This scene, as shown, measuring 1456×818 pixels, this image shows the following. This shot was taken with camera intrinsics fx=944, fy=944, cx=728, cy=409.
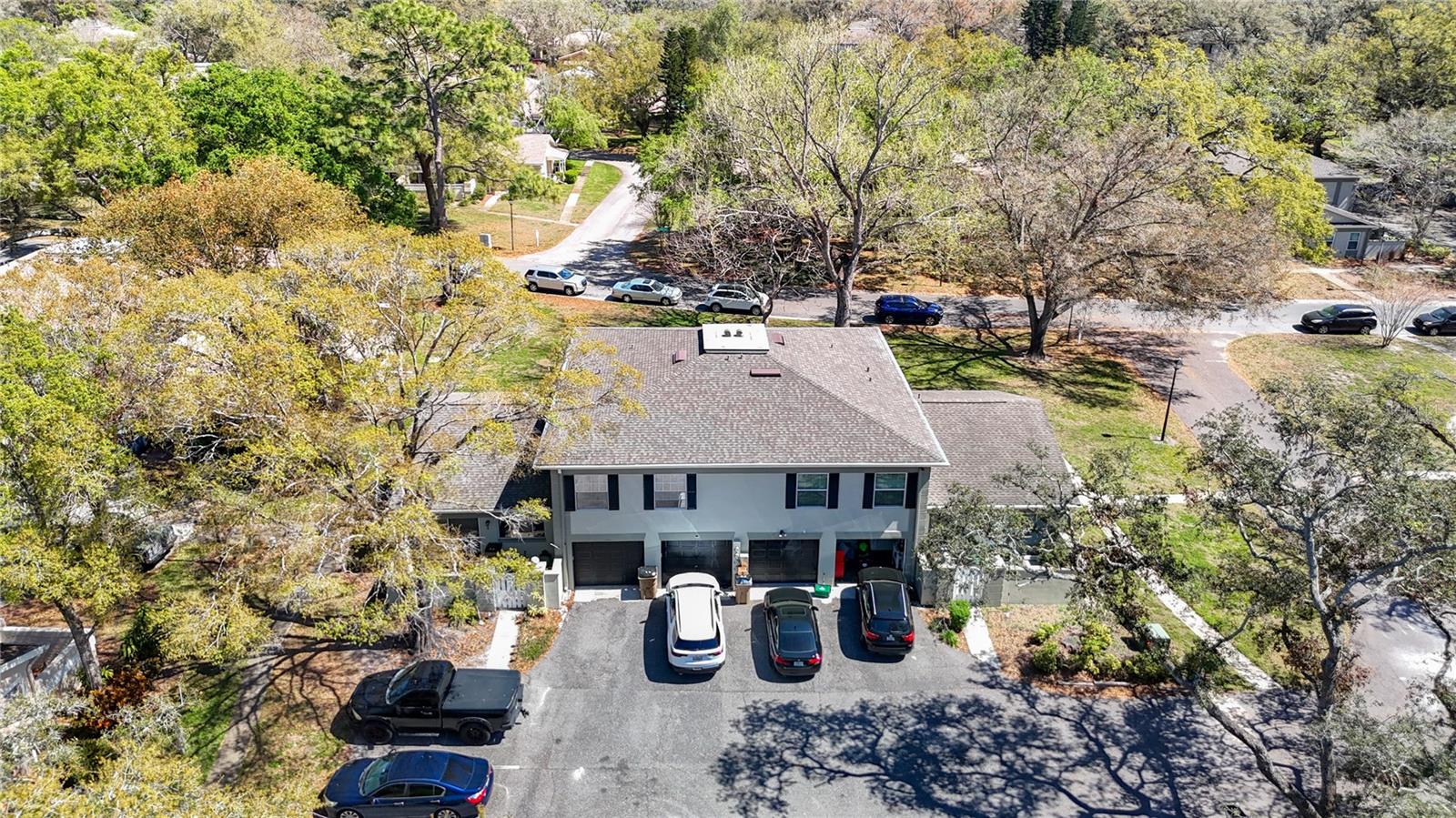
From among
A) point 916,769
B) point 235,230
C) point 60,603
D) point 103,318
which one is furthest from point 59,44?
point 916,769

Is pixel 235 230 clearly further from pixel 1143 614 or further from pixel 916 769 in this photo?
pixel 1143 614

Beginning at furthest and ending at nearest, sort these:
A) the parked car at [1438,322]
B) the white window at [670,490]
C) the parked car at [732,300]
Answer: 1. the parked car at [1438,322]
2. the parked car at [732,300]
3. the white window at [670,490]

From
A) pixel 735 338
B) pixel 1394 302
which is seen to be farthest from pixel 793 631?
pixel 1394 302

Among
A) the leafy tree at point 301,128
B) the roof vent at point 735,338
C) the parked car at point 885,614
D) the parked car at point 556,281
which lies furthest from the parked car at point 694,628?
the leafy tree at point 301,128

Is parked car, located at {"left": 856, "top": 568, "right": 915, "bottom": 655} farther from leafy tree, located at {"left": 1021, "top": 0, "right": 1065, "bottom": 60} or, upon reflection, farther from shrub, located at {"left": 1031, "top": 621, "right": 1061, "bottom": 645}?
leafy tree, located at {"left": 1021, "top": 0, "right": 1065, "bottom": 60}

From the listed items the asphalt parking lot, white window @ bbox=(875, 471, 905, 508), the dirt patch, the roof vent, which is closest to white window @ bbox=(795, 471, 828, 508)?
white window @ bbox=(875, 471, 905, 508)

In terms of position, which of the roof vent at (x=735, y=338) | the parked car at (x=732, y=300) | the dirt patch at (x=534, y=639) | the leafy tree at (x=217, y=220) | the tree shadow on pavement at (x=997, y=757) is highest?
the leafy tree at (x=217, y=220)

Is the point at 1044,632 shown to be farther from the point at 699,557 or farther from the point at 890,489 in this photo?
the point at 699,557

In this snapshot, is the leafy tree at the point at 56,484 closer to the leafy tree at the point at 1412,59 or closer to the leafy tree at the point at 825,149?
the leafy tree at the point at 825,149
